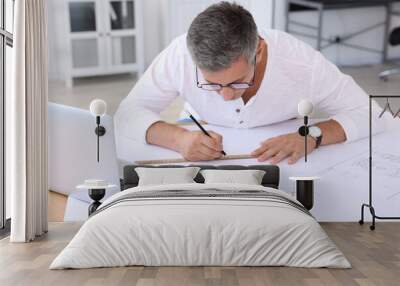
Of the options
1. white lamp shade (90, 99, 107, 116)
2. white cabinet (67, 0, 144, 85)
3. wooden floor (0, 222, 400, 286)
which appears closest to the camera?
wooden floor (0, 222, 400, 286)

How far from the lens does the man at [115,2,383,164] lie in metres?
5.84

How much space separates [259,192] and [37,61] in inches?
88.1

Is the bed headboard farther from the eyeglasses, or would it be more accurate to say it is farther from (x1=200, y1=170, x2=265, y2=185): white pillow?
the eyeglasses

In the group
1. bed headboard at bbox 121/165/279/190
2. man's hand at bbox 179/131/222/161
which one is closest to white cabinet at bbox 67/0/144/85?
man's hand at bbox 179/131/222/161

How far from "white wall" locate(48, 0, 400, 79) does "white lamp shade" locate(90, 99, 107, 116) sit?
1.43ft

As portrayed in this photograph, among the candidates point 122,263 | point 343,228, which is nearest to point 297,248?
point 122,263

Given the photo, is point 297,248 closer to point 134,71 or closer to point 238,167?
point 238,167

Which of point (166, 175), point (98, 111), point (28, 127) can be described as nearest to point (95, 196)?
point (166, 175)

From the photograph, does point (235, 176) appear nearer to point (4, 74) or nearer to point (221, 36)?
point (221, 36)

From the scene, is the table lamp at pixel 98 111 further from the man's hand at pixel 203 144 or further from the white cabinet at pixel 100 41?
the man's hand at pixel 203 144

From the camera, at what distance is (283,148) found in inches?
234

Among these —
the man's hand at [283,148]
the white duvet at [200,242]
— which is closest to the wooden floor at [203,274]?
the white duvet at [200,242]

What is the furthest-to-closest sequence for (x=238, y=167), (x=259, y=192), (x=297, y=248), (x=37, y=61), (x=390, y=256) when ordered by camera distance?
(x=238, y=167)
(x=37, y=61)
(x=259, y=192)
(x=390, y=256)
(x=297, y=248)

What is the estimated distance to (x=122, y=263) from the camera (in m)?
4.04
